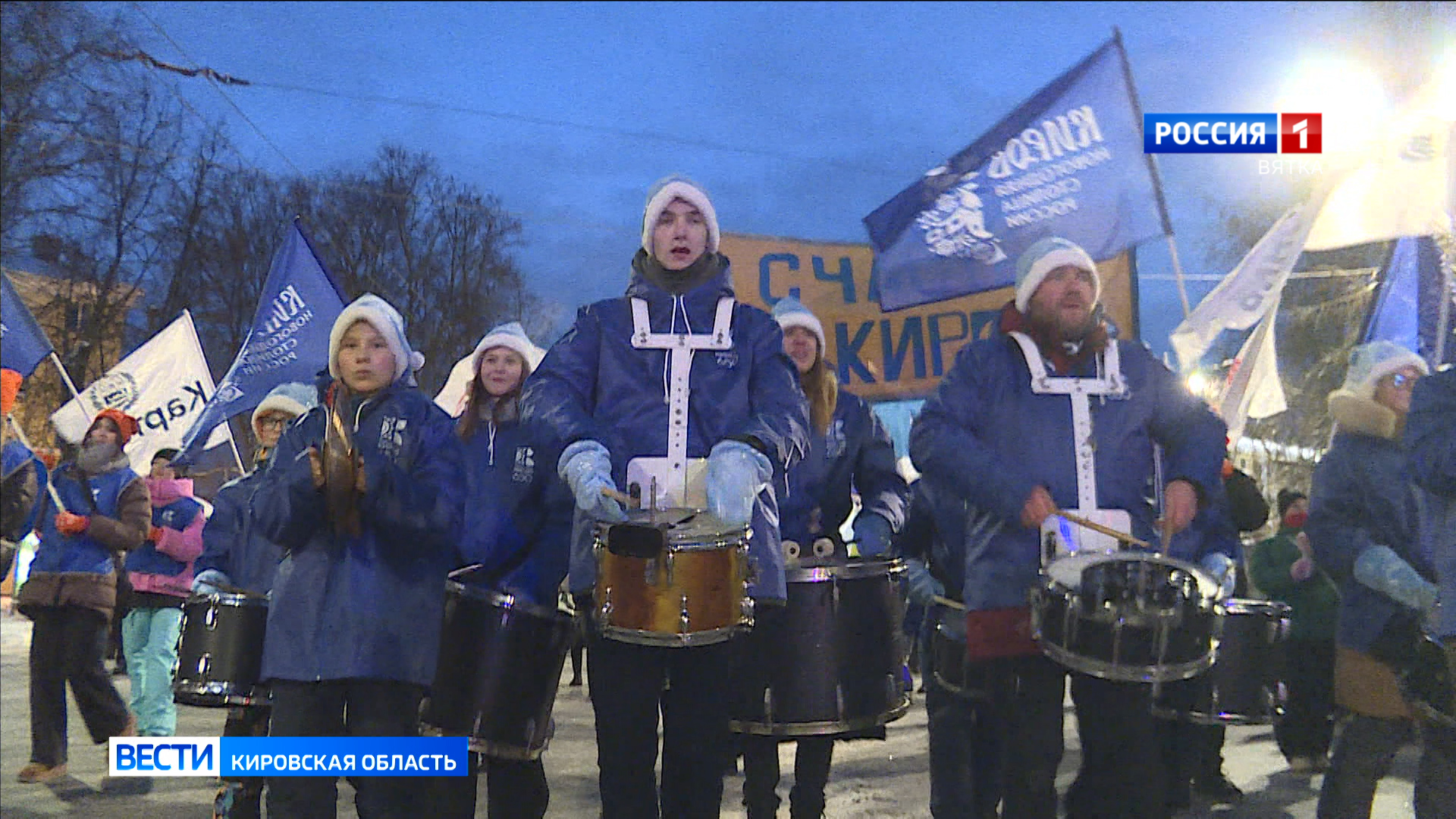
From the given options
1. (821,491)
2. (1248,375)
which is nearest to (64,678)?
(821,491)

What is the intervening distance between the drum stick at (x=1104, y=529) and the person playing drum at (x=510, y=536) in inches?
67.7

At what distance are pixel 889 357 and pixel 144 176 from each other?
2041cm

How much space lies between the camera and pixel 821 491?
5.04m

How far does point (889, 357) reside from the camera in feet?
32.8

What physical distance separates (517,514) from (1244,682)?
3.29 metres

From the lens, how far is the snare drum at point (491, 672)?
12.8 ft

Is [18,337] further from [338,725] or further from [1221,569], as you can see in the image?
[1221,569]

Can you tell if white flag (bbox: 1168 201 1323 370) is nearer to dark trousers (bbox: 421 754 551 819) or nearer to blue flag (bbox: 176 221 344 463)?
dark trousers (bbox: 421 754 551 819)

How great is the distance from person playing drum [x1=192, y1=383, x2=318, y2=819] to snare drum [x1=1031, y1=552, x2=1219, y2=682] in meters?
2.96

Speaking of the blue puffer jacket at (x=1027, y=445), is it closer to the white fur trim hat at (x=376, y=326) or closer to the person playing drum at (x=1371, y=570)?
the person playing drum at (x=1371, y=570)

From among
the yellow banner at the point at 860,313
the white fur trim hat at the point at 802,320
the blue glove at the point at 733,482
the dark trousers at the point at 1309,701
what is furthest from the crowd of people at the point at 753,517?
the yellow banner at the point at 860,313

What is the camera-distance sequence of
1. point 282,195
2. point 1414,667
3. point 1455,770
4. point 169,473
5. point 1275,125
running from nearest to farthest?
point 1455,770, point 1414,667, point 1275,125, point 169,473, point 282,195

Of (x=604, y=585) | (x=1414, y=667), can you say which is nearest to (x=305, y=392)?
(x=604, y=585)

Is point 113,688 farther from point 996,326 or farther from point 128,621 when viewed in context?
point 996,326
